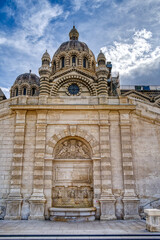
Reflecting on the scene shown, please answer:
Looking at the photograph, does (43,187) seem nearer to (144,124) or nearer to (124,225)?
(124,225)

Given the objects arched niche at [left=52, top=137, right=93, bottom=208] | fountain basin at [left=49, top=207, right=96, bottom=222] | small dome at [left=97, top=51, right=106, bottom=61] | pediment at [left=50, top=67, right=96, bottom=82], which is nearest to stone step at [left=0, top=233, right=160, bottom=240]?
fountain basin at [left=49, top=207, right=96, bottom=222]

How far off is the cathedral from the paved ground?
0.81 metres

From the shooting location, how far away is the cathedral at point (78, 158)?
11.0 m

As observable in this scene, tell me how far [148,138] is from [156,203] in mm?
3827

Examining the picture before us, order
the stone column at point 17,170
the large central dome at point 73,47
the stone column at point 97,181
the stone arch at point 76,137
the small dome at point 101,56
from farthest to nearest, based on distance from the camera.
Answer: the large central dome at point 73,47, the small dome at point 101,56, the stone arch at point 76,137, the stone column at point 97,181, the stone column at point 17,170

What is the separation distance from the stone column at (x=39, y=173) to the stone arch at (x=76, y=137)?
48cm

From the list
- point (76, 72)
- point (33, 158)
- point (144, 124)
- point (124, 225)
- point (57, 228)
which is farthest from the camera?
point (76, 72)

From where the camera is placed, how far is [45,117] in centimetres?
1248

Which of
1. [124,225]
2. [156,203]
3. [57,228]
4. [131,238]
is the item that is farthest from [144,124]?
[57,228]

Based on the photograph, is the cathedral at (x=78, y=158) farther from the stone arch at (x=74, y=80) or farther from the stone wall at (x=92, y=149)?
the stone arch at (x=74, y=80)

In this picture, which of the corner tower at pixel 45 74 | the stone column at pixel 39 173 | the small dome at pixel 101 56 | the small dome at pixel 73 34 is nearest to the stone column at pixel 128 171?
the stone column at pixel 39 173

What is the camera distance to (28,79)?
39312mm

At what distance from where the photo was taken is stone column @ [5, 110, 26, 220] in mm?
10789

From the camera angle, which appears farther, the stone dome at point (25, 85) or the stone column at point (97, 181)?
the stone dome at point (25, 85)
